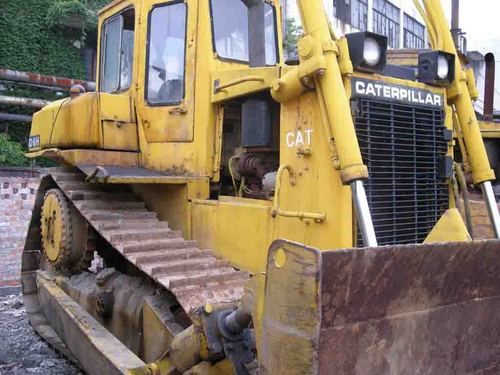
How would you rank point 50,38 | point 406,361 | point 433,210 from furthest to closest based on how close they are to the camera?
1. point 50,38
2. point 433,210
3. point 406,361

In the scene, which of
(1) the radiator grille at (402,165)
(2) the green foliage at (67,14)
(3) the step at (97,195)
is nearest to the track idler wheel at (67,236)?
(3) the step at (97,195)

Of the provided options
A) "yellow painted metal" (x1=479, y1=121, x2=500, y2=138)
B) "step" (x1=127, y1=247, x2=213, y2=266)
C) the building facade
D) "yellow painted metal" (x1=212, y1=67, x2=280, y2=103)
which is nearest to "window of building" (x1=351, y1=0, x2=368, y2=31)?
the building facade

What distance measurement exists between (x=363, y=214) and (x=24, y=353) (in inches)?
161

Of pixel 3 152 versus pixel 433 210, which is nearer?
pixel 433 210

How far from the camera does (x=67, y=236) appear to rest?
4.82 meters

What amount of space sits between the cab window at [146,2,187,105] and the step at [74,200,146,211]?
32.3 inches

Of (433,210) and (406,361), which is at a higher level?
(433,210)

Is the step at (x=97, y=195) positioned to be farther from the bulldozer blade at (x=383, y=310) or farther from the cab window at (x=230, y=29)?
the bulldozer blade at (x=383, y=310)

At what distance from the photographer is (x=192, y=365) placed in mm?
3129

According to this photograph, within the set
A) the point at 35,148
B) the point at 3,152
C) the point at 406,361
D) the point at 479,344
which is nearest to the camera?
the point at 406,361

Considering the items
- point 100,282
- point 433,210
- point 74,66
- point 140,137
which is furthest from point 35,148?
point 74,66

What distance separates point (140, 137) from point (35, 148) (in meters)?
1.53

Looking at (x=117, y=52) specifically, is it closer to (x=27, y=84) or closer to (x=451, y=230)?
(x=451, y=230)

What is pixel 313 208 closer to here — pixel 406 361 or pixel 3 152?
pixel 406 361
